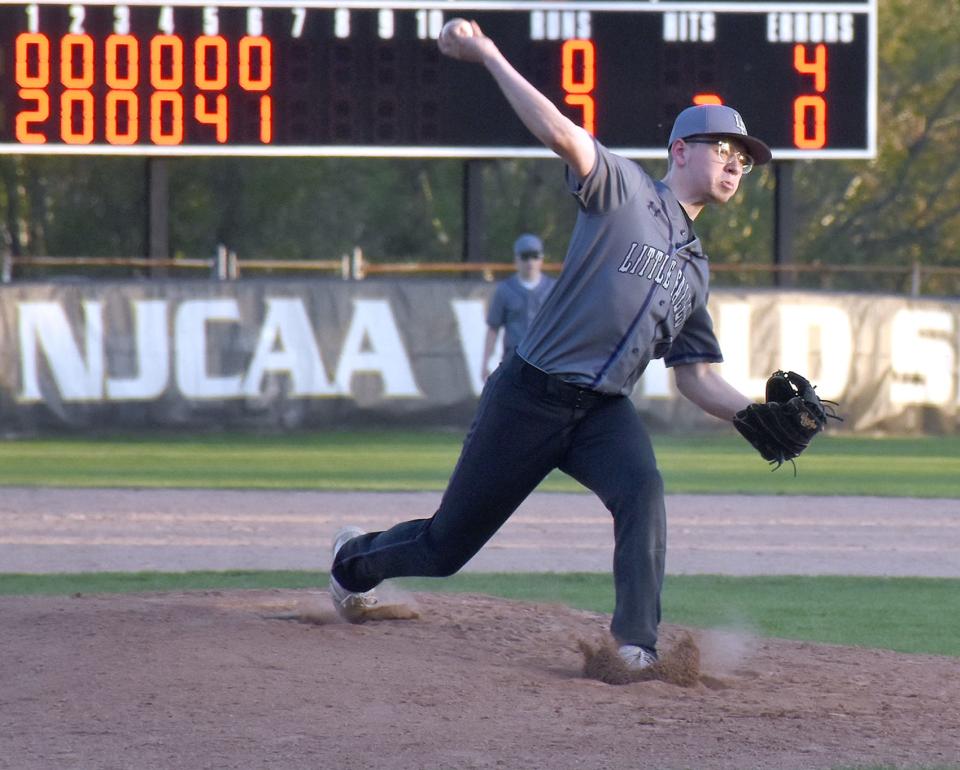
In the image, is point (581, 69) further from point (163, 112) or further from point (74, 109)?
point (74, 109)

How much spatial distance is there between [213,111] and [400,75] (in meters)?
1.97

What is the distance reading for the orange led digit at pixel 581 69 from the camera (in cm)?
1691

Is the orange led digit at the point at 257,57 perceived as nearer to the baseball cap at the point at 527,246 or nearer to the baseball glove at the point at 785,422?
the baseball cap at the point at 527,246

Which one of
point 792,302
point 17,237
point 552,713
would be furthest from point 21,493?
point 17,237

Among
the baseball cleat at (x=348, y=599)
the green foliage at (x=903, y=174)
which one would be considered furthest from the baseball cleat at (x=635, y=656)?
the green foliage at (x=903, y=174)

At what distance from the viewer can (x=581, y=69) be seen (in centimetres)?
1695

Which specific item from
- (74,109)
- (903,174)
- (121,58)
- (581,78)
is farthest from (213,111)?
(903,174)

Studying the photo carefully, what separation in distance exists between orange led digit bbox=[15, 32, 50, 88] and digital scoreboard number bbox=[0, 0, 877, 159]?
0.6 inches

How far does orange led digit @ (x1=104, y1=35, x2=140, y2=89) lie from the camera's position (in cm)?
1662

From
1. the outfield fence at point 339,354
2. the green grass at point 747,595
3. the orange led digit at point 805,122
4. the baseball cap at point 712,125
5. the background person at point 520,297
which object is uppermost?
the orange led digit at point 805,122

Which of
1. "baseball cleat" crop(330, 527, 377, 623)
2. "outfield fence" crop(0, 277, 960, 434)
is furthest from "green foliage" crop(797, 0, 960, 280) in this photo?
"baseball cleat" crop(330, 527, 377, 623)

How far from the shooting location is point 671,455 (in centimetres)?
1602

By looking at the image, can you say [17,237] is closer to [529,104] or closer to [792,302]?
[792,302]

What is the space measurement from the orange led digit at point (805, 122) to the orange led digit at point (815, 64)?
0.14m
